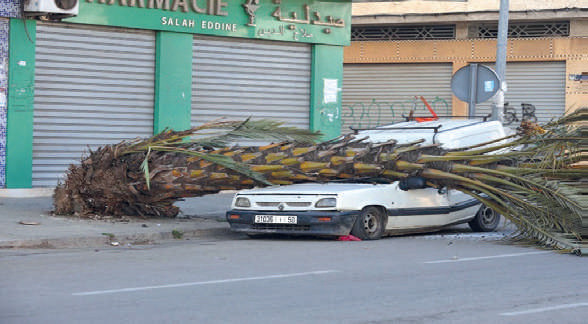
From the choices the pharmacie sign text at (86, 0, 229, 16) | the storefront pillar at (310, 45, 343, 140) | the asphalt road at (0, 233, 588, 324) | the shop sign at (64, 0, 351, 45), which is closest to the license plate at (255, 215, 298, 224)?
the asphalt road at (0, 233, 588, 324)

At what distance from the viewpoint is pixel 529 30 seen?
25.0 m

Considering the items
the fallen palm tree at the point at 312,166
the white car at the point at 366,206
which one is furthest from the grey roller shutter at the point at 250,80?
the white car at the point at 366,206

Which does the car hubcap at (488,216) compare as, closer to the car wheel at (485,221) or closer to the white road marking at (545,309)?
the car wheel at (485,221)

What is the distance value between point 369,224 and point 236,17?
26.0 feet

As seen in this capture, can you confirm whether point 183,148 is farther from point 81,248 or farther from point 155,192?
point 81,248

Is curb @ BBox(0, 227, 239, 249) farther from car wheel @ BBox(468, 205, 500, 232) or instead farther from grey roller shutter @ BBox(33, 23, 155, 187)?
grey roller shutter @ BBox(33, 23, 155, 187)

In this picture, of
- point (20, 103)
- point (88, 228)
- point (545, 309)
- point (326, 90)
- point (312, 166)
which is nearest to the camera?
point (545, 309)

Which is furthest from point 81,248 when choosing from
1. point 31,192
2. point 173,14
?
point 173,14

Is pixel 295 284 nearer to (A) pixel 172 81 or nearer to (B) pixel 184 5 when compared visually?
(A) pixel 172 81

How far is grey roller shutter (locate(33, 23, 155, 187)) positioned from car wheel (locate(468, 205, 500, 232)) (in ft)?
23.9

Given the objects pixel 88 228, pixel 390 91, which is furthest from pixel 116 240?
pixel 390 91

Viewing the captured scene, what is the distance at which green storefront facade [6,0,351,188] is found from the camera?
1606 cm

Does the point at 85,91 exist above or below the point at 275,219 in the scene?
above

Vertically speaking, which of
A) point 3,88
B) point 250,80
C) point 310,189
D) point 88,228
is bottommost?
point 88,228
